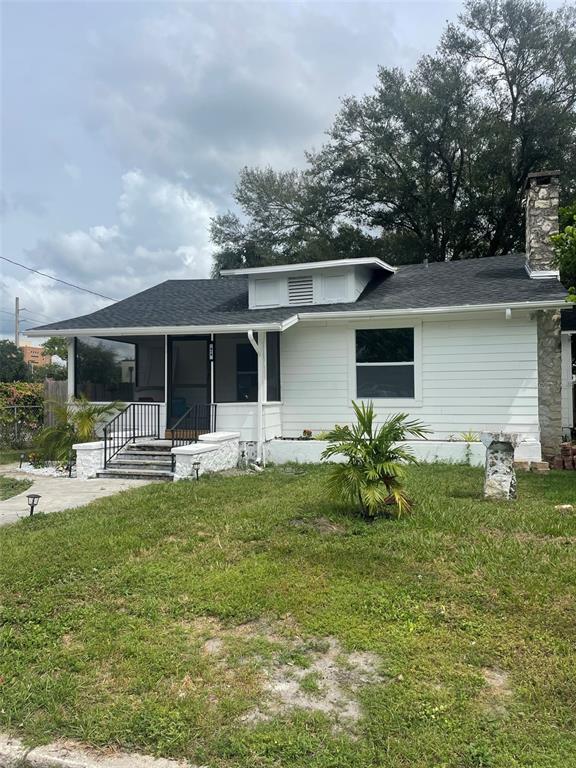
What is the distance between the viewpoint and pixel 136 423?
11109 mm

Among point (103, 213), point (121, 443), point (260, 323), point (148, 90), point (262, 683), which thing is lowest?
point (262, 683)

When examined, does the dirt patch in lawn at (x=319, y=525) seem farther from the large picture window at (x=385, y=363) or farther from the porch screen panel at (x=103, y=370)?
the porch screen panel at (x=103, y=370)

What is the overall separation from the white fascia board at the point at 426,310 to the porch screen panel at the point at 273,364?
798 millimetres

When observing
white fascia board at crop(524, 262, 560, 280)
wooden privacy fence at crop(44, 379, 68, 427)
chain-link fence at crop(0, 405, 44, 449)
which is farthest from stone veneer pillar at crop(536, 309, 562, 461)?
chain-link fence at crop(0, 405, 44, 449)

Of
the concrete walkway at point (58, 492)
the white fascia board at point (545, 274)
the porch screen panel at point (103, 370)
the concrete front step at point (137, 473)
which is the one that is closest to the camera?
the concrete walkway at point (58, 492)

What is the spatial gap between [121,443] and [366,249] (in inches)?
619

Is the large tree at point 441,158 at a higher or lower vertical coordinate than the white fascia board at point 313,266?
higher

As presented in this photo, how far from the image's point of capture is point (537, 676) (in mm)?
2904

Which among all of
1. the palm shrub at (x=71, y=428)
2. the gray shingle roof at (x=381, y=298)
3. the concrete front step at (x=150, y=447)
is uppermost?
the gray shingle roof at (x=381, y=298)

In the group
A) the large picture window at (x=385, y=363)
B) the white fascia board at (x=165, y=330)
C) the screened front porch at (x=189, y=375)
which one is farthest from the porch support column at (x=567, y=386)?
the white fascia board at (x=165, y=330)

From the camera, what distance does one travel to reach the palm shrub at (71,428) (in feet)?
33.9

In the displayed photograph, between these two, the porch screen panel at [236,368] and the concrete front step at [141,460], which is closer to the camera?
the concrete front step at [141,460]

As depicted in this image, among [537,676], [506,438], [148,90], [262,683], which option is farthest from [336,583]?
[148,90]

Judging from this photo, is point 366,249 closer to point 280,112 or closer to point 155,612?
point 280,112
